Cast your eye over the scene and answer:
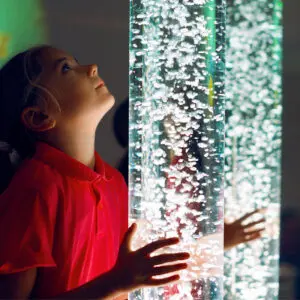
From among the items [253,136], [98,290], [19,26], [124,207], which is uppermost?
[19,26]

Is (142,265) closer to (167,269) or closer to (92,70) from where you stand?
(167,269)

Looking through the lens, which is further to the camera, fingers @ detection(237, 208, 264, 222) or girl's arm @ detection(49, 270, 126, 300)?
fingers @ detection(237, 208, 264, 222)

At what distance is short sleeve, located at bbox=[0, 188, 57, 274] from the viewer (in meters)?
0.59

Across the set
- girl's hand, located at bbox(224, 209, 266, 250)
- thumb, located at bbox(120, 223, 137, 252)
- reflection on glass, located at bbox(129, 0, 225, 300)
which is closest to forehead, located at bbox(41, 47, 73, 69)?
reflection on glass, located at bbox(129, 0, 225, 300)

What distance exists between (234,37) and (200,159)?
9.7 inches

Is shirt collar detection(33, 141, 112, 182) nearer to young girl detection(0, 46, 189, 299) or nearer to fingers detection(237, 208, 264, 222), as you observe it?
young girl detection(0, 46, 189, 299)

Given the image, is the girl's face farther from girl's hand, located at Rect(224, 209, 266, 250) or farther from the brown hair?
girl's hand, located at Rect(224, 209, 266, 250)

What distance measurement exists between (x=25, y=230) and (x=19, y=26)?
269 millimetres

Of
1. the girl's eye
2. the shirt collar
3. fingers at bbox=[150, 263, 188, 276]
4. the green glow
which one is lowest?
fingers at bbox=[150, 263, 188, 276]

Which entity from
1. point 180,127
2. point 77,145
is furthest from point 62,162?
point 180,127

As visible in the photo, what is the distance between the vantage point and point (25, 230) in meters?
0.60

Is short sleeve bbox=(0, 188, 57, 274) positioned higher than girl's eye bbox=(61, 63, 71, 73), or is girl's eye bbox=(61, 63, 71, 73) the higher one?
girl's eye bbox=(61, 63, 71, 73)

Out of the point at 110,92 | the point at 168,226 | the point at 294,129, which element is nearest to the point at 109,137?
the point at 110,92

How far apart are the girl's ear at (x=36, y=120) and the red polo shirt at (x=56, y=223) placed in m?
0.02
